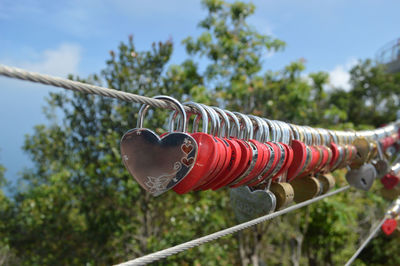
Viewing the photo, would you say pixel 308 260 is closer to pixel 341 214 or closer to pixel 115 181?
pixel 341 214

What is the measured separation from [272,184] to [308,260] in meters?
8.89

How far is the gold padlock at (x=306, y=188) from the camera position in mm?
1620

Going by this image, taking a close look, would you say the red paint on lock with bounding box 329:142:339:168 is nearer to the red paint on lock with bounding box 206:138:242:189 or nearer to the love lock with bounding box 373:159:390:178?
the love lock with bounding box 373:159:390:178

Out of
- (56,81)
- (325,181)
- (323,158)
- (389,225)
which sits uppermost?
(56,81)

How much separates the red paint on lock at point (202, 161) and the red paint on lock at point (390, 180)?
2.12m

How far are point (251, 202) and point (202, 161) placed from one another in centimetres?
44

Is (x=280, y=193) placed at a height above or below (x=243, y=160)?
below

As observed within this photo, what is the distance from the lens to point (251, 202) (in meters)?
1.31

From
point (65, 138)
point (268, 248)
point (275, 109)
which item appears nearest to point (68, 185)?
point (65, 138)

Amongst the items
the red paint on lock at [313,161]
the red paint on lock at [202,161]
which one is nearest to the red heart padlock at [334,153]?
the red paint on lock at [313,161]

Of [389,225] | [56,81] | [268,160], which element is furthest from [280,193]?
[389,225]

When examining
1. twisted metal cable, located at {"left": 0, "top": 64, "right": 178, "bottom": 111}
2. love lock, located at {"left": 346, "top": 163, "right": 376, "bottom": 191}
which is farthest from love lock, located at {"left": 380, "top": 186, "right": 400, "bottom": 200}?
twisted metal cable, located at {"left": 0, "top": 64, "right": 178, "bottom": 111}

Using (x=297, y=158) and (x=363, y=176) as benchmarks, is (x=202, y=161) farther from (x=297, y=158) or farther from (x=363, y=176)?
(x=363, y=176)

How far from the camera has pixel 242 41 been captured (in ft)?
21.2
